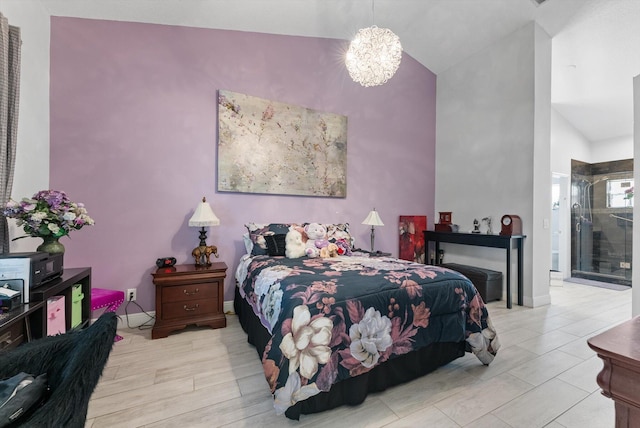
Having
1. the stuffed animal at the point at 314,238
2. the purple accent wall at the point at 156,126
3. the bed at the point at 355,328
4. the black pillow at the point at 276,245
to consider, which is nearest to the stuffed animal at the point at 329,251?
the stuffed animal at the point at 314,238

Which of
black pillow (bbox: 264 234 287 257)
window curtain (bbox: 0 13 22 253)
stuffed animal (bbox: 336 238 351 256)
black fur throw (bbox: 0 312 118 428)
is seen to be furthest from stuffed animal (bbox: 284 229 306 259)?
window curtain (bbox: 0 13 22 253)

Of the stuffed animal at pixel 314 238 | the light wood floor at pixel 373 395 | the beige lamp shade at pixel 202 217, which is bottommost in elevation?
the light wood floor at pixel 373 395

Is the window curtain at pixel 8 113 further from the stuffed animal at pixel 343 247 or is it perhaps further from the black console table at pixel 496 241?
the black console table at pixel 496 241

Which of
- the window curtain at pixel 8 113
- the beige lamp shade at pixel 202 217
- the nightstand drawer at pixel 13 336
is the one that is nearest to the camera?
the nightstand drawer at pixel 13 336

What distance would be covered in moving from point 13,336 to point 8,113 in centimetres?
149

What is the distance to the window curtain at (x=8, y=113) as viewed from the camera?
173 centimetres

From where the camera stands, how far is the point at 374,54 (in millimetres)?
2588

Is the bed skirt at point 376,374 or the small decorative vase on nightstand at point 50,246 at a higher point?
the small decorative vase on nightstand at point 50,246

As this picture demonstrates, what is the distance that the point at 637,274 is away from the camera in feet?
7.23

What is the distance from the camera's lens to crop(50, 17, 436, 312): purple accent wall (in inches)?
103

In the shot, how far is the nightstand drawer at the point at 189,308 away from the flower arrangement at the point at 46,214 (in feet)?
3.26

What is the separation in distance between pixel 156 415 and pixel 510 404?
2.04 meters

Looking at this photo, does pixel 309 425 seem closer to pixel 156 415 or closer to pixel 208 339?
pixel 156 415

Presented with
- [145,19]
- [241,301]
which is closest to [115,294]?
[241,301]
